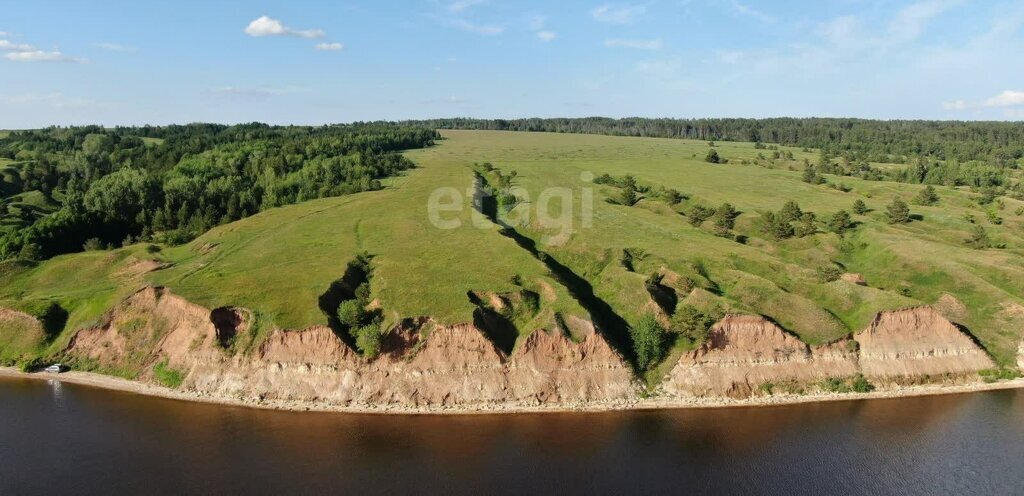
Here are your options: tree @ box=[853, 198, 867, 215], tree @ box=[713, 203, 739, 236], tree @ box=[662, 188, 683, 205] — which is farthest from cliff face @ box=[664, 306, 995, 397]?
tree @ box=[662, 188, 683, 205]

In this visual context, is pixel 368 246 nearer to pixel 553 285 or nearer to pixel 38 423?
pixel 553 285

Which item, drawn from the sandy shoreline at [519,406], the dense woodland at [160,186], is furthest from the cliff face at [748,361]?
the dense woodland at [160,186]

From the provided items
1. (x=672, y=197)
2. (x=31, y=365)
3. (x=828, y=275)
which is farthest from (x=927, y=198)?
(x=31, y=365)

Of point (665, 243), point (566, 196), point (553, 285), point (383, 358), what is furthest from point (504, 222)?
point (383, 358)

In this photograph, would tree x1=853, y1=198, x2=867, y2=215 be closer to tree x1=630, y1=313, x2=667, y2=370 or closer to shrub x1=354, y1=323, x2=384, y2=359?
tree x1=630, y1=313, x2=667, y2=370

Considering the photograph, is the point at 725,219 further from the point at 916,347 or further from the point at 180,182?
the point at 180,182

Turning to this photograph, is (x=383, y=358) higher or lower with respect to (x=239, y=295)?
lower
